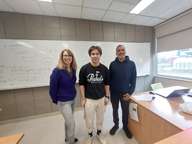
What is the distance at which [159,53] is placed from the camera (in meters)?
3.96

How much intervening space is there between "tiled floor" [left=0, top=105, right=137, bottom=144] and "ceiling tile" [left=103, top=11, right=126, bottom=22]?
255 centimetres

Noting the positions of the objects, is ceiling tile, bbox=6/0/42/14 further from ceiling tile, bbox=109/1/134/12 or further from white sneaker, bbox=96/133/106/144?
white sneaker, bbox=96/133/106/144

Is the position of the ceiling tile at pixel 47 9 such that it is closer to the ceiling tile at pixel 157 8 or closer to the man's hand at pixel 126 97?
the ceiling tile at pixel 157 8

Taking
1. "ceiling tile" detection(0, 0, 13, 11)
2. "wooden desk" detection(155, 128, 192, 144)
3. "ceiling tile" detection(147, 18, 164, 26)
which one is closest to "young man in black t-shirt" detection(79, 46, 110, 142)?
"wooden desk" detection(155, 128, 192, 144)

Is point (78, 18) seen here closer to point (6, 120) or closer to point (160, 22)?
point (160, 22)

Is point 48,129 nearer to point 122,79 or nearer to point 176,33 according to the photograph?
point 122,79

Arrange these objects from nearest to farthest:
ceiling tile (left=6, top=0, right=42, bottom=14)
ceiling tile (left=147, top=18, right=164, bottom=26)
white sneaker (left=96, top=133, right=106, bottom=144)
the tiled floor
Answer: white sneaker (left=96, top=133, right=106, bottom=144), the tiled floor, ceiling tile (left=6, top=0, right=42, bottom=14), ceiling tile (left=147, top=18, right=164, bottom=26)

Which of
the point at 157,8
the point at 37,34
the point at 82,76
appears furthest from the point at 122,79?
the point at 37,34

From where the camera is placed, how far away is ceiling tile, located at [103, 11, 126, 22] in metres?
2.80

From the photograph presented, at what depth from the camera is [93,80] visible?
172 cm

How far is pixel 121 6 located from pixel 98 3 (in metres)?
0.53

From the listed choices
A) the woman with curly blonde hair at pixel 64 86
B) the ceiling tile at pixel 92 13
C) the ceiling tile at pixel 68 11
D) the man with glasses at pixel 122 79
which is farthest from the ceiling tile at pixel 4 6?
the man with glasses at pixel 122 79

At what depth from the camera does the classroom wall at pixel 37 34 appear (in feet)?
8.50

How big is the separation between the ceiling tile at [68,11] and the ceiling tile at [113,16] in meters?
0.73
